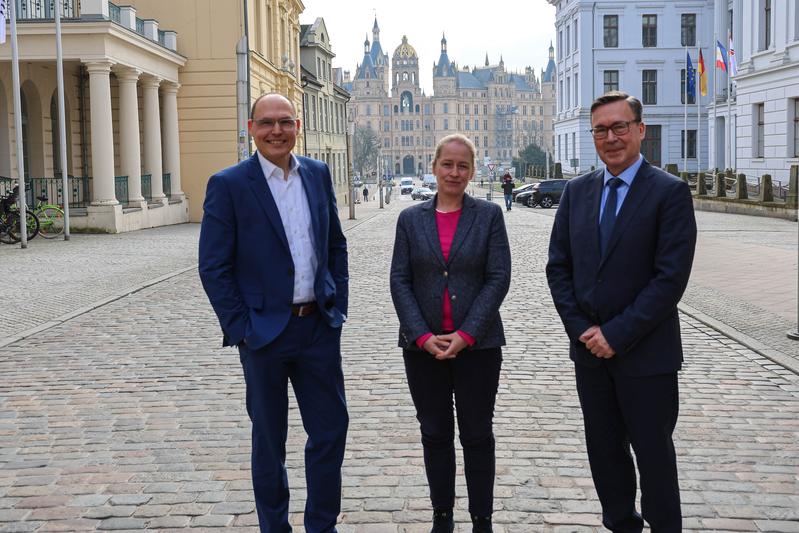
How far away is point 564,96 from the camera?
252 feet

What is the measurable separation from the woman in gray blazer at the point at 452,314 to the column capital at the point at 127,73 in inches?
1088

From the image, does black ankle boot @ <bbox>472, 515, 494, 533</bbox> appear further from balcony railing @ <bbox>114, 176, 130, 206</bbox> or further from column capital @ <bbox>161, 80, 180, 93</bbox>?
column capital @ <bbox>161, 80, 180, 93</bbox>

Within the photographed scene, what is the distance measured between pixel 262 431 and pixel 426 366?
764 mm

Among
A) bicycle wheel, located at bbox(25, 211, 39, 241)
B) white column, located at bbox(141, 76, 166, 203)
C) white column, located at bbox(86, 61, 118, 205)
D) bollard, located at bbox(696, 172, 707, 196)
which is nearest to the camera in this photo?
bicycle wheel, located at bbox(25, 211, 39, 241)

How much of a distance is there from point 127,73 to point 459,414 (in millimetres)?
28143

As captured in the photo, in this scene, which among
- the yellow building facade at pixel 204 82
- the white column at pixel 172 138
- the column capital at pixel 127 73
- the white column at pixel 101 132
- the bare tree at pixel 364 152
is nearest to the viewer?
the white column at pixel 101 132

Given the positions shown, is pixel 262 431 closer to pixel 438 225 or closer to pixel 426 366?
pixel 426 366

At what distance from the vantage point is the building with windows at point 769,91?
123 feet

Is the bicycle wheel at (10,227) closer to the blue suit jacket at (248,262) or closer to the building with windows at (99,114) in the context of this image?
the building with windows at (99,114)

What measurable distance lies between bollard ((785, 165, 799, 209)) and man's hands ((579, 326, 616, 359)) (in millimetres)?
28266

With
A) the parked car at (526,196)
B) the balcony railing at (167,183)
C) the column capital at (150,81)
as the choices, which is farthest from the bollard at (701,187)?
the column capital at (150,81)

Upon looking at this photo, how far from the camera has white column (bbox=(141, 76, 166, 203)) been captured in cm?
3322

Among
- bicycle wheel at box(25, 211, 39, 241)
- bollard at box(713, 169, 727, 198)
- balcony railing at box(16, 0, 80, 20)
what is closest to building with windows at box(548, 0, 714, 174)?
bollard at box(713, 169, 727, 198)

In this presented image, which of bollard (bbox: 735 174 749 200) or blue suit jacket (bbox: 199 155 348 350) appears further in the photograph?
bollard (bbox: 735 174 749 200)
